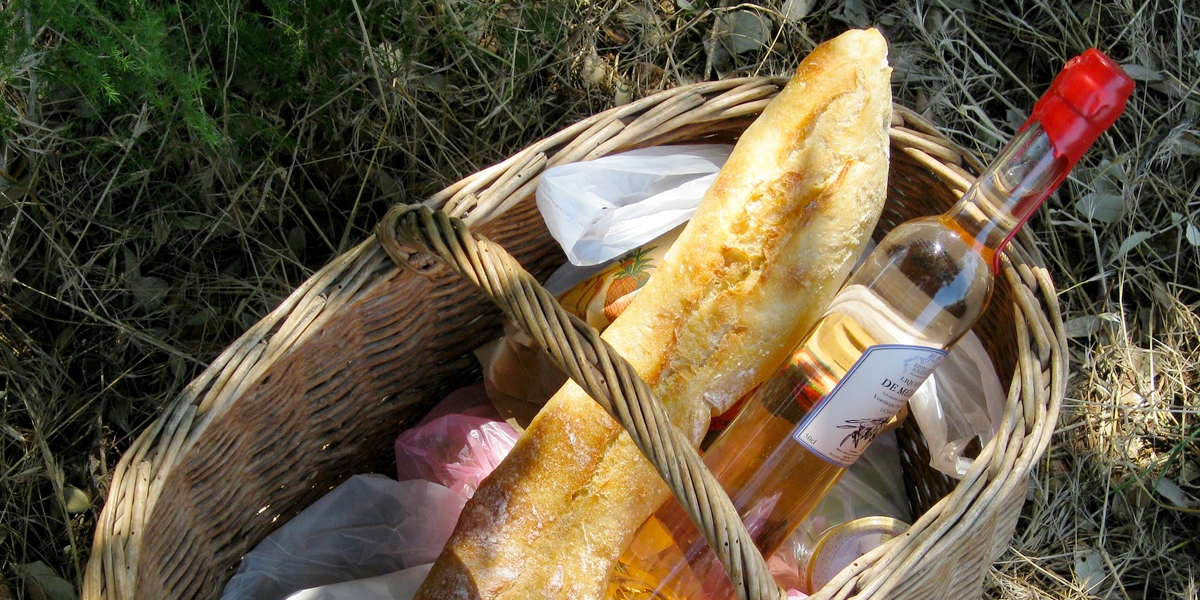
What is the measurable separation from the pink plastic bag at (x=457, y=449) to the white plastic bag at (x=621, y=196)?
251 millimetres

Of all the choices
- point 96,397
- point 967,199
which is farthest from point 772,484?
point 96,397

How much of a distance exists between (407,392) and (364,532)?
197 millimetres

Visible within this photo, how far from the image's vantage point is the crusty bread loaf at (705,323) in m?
0.96

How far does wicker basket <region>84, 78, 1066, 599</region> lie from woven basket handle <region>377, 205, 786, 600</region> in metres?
0.15

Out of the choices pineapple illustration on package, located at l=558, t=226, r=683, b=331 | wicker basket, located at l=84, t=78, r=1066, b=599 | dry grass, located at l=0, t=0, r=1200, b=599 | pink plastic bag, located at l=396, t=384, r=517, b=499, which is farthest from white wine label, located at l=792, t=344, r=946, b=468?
dry grass, located at l=0, t=0, r=1200, b=599

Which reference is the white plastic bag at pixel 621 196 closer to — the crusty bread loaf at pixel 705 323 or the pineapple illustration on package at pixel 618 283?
the pineapple illustration on package at pixel 618 283

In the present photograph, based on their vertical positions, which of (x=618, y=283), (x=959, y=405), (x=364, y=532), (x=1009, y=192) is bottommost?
(x=364, y=532)

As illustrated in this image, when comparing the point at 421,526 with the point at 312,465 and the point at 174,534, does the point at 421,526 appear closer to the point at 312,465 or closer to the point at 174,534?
the point at 312,465

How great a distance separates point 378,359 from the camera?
3.76ft

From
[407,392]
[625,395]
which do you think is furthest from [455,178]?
[625,395]

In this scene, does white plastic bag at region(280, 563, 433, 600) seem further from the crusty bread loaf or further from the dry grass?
the dry grass

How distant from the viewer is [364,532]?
1131 millimetres

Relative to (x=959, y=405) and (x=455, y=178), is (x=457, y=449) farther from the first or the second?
(x=959, y=405)

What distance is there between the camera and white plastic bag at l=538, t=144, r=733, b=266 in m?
1.06
